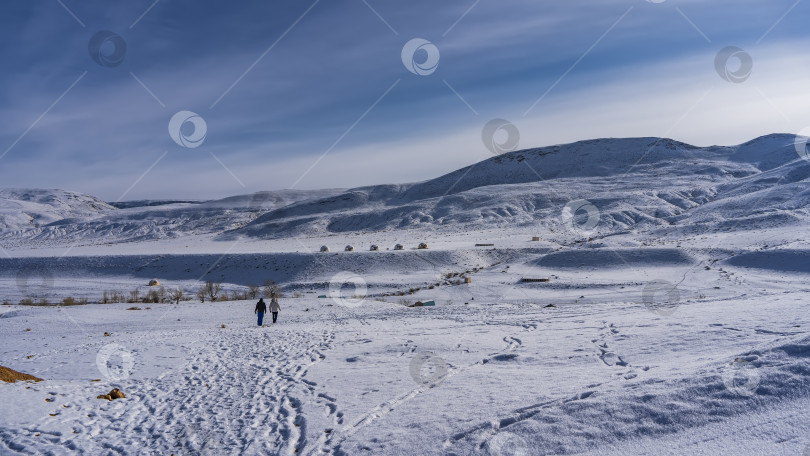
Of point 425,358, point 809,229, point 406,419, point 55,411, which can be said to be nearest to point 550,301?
point 425,358
